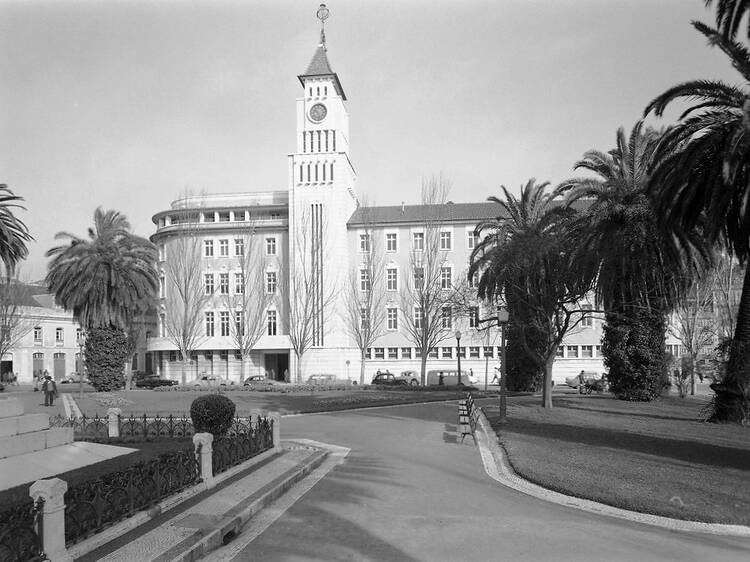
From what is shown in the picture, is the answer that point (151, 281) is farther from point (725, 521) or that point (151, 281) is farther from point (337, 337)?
point (725, 521)

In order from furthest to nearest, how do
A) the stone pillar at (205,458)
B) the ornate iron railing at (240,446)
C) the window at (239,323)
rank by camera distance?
1. the window at (239,323)
2. the ornate iron railing at (240,446)
3. the stone pillar at (205,458)

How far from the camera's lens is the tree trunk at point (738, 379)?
2211 cm

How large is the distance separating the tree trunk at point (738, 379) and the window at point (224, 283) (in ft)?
162

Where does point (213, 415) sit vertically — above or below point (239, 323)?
below

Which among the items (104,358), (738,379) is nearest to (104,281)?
(104,358)

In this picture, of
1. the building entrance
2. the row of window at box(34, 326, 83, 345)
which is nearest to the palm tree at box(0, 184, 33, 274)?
the building entrance

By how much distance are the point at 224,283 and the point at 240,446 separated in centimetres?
5283

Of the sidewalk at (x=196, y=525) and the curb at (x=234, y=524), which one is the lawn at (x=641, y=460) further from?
the sidewalk at (x=196, y=525)

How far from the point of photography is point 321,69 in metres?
62.4

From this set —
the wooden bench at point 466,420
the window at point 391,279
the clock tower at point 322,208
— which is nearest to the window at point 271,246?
the clock tower at point 322,208

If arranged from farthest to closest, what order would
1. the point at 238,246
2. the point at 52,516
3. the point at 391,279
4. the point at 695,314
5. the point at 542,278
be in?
1. the point at 238,246
2. the point at 391,279
3. the point at 695,314
4. the point at 542,278
5. the point at 52,516

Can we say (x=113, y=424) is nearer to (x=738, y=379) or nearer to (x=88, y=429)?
(x=88, y=429)

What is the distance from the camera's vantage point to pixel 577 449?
1603 cm

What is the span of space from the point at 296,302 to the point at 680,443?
43.6 meters
